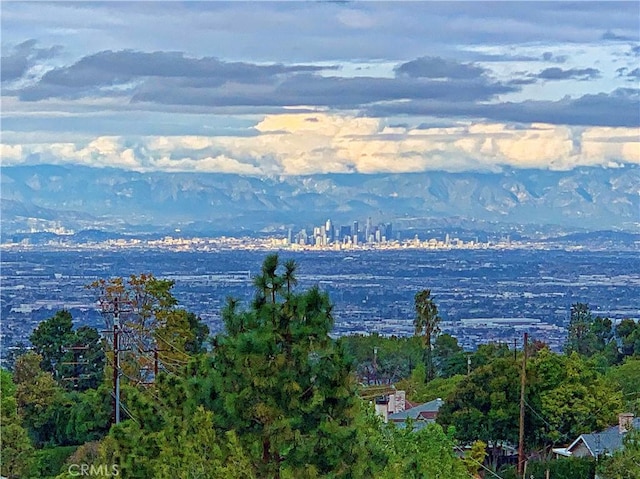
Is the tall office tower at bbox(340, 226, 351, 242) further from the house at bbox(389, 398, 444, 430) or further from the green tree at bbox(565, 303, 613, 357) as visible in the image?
the house at bbox(389, 398, 444, 430)

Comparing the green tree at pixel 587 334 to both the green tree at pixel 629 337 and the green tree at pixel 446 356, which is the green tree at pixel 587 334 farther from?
the green tree at pixel 446 356

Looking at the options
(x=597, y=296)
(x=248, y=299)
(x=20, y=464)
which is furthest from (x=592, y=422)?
(x=597, y=296)

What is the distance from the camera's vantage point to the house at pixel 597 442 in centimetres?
3662

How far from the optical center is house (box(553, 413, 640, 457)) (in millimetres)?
36625

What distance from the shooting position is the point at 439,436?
2256 centimetres

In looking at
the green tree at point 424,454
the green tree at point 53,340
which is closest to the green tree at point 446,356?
Result: the green tree at point 53,340

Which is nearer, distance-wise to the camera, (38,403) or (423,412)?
(38,403)

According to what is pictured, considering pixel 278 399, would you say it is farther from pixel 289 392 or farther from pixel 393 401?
pixel 393 401

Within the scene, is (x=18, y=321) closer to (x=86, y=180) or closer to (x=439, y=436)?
(x=439, y=436)

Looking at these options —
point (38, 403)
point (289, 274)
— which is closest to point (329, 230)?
point (38, 403)

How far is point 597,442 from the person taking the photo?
37156mm

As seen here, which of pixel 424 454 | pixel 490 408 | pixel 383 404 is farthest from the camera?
pixel 383 404

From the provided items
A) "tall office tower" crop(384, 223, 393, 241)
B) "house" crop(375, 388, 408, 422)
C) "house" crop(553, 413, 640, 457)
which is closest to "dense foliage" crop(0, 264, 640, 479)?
"house" crop(553, 413, 640, 457)

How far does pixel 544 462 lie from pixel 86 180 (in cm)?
15060
